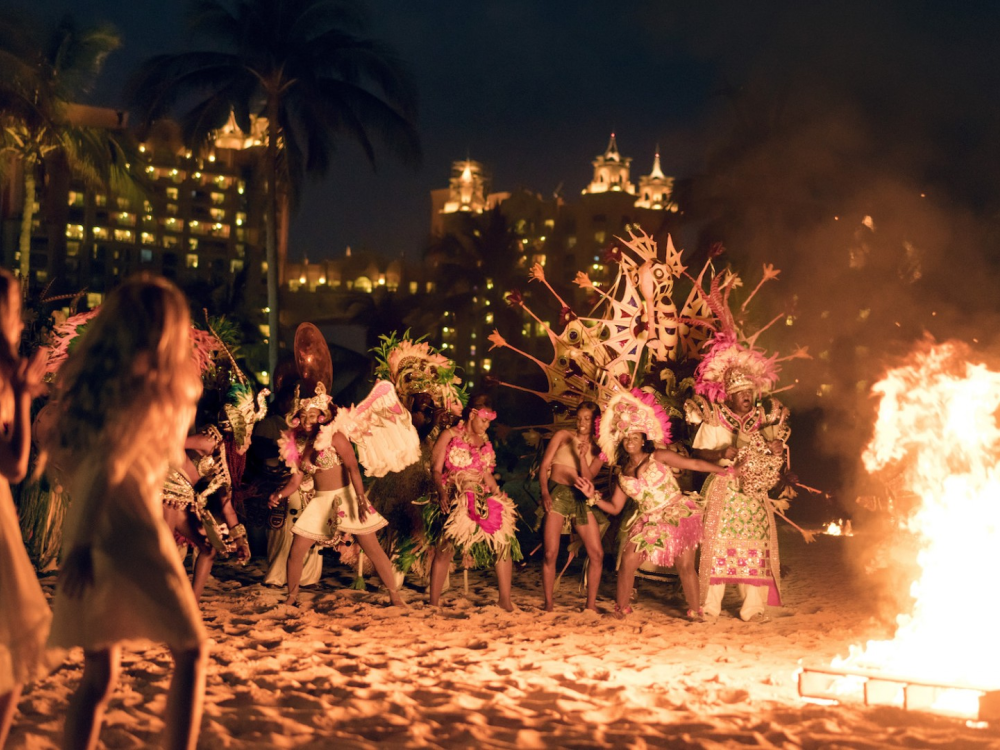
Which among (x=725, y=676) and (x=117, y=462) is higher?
(x=117, y=462)

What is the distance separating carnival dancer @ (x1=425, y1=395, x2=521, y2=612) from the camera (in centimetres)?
849

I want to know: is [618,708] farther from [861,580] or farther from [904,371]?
[861,580]

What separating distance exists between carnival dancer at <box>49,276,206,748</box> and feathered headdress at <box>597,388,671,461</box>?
17.9ft

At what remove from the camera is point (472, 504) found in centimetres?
852

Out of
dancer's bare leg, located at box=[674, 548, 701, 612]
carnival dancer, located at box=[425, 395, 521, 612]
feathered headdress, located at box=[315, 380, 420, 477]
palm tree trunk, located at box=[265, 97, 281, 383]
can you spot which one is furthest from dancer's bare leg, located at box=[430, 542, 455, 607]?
palm tree trunk, located at box=[265, 97, 281, 383]

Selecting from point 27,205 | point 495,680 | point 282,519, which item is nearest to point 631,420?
point 495,680

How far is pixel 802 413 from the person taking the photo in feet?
72.0

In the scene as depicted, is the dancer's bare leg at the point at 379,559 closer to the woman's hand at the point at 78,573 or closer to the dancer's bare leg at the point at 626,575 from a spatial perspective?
the dancer's bare leg at the point at 626,575

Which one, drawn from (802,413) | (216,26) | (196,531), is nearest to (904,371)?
(196,531)

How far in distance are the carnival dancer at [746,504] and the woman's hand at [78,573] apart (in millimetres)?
5954

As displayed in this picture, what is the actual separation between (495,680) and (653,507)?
8.89 ft

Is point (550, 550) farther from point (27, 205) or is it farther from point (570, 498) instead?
point (27, 205)

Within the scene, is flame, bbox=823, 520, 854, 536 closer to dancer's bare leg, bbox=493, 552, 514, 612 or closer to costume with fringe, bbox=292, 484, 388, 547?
dancer's bare leg, bbox=493, 552, 514, 612

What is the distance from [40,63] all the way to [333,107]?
5957mm
